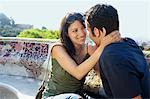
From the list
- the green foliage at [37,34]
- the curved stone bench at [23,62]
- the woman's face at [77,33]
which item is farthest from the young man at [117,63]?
the green foliage at [37,34]

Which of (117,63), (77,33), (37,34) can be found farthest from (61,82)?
(37,34)

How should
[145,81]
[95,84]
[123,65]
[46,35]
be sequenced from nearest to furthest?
[123,65], [145,81], [95,84], [46,35]

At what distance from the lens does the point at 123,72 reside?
155 centimetres

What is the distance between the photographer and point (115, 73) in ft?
5.13

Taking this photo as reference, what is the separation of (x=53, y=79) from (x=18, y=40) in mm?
6869

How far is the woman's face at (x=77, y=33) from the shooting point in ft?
7.06

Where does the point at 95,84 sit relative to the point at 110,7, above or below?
below

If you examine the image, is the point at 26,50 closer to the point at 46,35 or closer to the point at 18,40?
the point at 18,40

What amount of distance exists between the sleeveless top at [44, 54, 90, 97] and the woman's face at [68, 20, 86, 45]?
0.12 meters

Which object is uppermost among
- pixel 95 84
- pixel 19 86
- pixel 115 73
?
pixel 115 73

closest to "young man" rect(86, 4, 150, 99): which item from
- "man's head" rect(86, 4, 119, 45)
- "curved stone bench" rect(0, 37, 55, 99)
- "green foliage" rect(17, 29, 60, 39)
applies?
"man's head" rect(86, 4, 119, 45)

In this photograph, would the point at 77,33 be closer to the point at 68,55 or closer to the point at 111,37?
the point at 68,55

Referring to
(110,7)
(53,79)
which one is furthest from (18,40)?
(110,7)

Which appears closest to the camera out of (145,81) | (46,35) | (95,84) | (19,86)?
(145,81)
